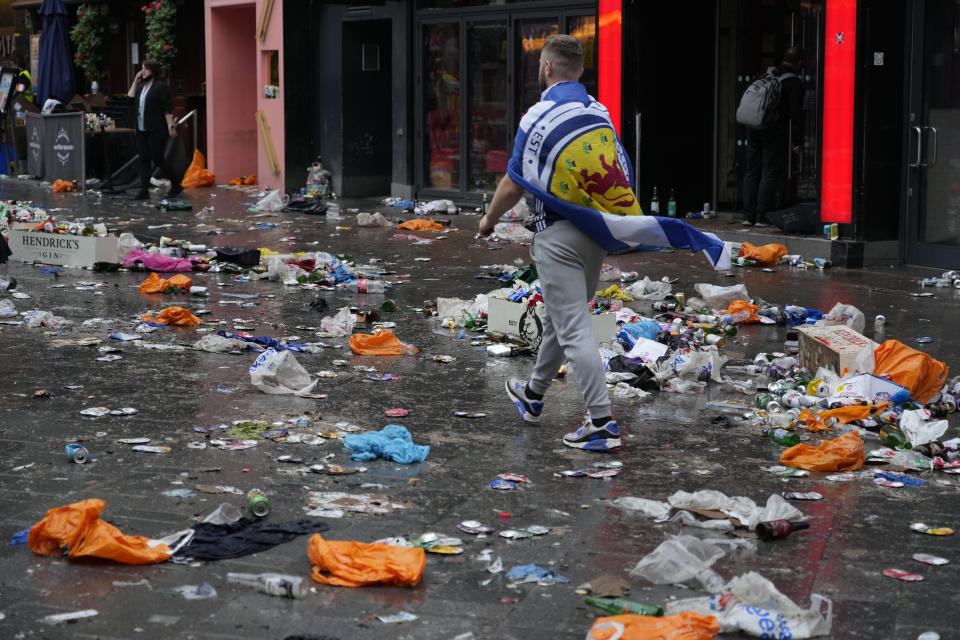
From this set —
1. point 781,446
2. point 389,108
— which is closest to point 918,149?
point 781,446

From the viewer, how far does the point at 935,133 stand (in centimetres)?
1210

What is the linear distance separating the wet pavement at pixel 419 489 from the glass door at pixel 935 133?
2.80 m

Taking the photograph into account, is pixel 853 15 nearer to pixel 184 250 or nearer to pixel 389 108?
pixel 184 250

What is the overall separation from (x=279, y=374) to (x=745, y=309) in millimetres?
3901

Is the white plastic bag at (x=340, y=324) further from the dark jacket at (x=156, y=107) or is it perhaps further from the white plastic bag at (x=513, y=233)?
the dark jacket at (x=156, y=107)

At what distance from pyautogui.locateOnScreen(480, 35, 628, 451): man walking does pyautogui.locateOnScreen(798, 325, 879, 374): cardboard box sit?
1.76m

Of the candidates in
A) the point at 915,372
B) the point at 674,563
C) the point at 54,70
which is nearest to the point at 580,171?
the point at 674,563

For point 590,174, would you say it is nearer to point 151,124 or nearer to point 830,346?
point 830,346

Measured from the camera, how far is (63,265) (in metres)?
12.3

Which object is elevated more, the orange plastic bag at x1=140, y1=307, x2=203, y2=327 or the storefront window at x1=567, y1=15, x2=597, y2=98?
the storefront window at x1=567, y1=15, x2=597, y2=98

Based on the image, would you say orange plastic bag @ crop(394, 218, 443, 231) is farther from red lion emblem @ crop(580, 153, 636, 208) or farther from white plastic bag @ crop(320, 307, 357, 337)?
red lion emblem @ crop(580, 153, 636, 208)

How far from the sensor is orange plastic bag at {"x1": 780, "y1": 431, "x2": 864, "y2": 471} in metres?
5.63

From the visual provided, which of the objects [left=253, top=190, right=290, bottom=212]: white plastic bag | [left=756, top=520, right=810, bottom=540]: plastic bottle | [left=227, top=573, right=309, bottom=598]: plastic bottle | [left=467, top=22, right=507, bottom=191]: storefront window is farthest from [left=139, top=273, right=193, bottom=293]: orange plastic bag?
[left=467, top=22, right=507, bottom=191]: storefront window

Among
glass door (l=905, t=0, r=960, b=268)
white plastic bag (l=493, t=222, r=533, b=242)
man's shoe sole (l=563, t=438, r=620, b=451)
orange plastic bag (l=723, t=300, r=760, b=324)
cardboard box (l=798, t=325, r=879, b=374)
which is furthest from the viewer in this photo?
white plastic bag (l=493, t=222, r=533, b=242)
